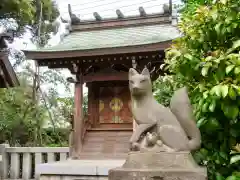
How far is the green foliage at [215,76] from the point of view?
291cm

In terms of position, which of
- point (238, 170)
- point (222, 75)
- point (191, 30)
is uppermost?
point (191, 30)

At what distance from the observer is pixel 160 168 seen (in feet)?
10.1

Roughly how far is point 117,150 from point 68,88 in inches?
406

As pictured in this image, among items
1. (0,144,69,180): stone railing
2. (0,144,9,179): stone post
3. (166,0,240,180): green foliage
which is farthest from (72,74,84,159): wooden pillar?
(166,0,240,180): green foliage

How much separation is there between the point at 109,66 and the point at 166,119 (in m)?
6.66

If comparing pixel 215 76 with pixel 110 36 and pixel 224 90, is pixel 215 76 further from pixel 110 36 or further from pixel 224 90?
pixel 110 36

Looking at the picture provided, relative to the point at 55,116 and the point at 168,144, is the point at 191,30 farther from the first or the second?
the point at 55,116

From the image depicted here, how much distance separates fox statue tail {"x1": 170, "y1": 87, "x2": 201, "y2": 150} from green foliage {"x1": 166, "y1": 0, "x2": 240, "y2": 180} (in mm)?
113

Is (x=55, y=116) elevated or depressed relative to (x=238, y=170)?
depressed

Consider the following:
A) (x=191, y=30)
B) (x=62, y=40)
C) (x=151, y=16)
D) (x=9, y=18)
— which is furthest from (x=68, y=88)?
(x=191, y=30)

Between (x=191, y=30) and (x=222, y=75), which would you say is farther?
(x=191, y=30)

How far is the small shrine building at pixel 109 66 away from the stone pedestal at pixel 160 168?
556 cm

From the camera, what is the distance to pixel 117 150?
30.8 ft

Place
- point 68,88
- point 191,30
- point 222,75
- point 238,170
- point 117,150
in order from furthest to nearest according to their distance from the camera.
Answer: point 68,88 → point 117,150 → point 191,30 → point 238,170 → point 222,75
